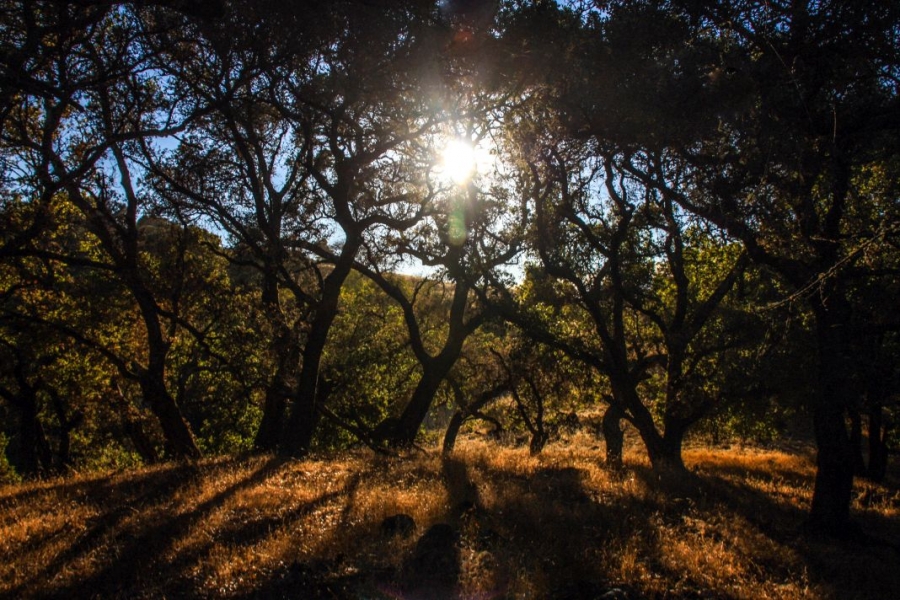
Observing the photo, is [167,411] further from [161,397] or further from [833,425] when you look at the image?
[833,425]

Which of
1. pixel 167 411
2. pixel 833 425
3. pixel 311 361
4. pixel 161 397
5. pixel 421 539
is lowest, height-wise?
pixel 421 539

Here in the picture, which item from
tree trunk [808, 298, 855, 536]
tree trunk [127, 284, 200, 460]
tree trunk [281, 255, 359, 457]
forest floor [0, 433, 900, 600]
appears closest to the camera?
forest floor [0, 433, 900, 600]

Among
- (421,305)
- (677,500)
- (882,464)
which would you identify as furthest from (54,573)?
(882,464)

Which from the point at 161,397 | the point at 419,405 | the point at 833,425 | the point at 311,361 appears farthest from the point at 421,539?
the point at 161,397

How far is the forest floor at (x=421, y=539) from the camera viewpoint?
5.67 m

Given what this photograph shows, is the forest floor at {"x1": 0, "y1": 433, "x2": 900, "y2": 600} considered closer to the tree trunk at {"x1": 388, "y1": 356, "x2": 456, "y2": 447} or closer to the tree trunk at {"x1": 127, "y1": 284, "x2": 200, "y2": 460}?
the tree trunk at {"x1": 127, "y1": 284, "x2": 200, "y2": 460}

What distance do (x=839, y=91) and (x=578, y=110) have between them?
13.0ft

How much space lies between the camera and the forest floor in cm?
567

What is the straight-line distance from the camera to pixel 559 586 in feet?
18.5

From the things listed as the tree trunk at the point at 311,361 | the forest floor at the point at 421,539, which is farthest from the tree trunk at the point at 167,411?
the forest floor at the point at 421,539

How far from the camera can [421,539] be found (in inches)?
246

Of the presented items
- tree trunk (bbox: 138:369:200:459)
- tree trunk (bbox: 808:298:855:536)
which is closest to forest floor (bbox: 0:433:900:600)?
tree trunk (bbox: 808:298:855:536)

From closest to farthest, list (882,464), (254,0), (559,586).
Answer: (559,586) < (254,0) < (882,464)

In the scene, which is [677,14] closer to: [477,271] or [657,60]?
[657,60]
